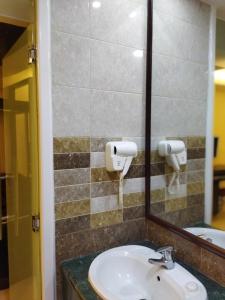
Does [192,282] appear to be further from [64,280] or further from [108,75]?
[108,75]

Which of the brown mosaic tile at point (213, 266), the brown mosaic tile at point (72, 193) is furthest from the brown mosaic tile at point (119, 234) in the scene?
the brown mosaic tile at point (213, 266)

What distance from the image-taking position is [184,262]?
1.20 meters

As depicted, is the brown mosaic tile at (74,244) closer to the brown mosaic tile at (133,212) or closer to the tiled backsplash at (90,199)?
the tiled backsplash at (90,199)

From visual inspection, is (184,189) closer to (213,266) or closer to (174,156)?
(174,156)

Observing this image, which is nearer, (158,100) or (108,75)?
(108,75)

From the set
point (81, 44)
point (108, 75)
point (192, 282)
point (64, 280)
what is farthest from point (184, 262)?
point (81, 44)

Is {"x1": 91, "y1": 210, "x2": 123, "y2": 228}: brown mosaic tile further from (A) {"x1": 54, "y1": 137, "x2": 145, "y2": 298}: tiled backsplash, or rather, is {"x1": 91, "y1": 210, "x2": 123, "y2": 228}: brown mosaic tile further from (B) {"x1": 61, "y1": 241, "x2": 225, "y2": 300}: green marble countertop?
(B) {"x1": 61, "y1": 241, "x2": 225, "y2": 300}: green marble countertop

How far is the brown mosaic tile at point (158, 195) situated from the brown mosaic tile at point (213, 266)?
1.23 feet

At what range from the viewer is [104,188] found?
1.32m

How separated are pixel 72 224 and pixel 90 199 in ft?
0.50

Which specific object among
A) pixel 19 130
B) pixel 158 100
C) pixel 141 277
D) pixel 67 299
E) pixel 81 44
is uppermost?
pixel 81 44

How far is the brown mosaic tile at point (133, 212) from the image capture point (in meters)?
1.40

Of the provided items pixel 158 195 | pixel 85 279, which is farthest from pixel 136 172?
pixel 85 279

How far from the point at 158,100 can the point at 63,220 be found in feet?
2.69
